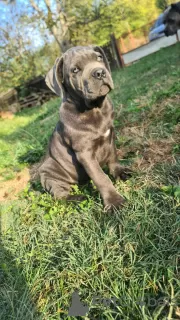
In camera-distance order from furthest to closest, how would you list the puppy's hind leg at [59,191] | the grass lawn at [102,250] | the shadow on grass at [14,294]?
the puppy's hind leg at [59,191], the shadow on grass at [14,294], the grass lawn at [102,250]

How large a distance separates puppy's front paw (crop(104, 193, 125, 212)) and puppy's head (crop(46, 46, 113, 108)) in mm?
990

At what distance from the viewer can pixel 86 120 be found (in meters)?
3.16

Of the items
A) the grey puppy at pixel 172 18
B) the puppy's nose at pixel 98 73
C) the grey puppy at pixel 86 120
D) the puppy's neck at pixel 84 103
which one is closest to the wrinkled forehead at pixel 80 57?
the grey puppy at pixel 86 120

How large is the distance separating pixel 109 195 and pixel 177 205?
0.74 meters

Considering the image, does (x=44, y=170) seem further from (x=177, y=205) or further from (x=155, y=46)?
A: (x=155, y=46)

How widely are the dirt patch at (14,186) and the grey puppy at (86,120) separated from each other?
45.7 inches

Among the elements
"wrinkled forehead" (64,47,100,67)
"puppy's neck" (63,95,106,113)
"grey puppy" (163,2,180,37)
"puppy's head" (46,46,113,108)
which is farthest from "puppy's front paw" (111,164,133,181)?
"grey puppy" (163,2,180,37)

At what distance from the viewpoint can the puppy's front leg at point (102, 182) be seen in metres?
2.85

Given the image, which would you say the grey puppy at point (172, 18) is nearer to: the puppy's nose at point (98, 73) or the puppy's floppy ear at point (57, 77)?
the puppy's floppy ear at point (57, 77)

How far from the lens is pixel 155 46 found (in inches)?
784

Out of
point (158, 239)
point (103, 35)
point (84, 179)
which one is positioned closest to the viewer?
point (158, 239)

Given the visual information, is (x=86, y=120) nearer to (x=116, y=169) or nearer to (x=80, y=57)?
(x=80, y=57)

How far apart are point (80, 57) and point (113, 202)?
59.8 inches

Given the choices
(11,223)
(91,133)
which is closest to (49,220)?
(11,223)
